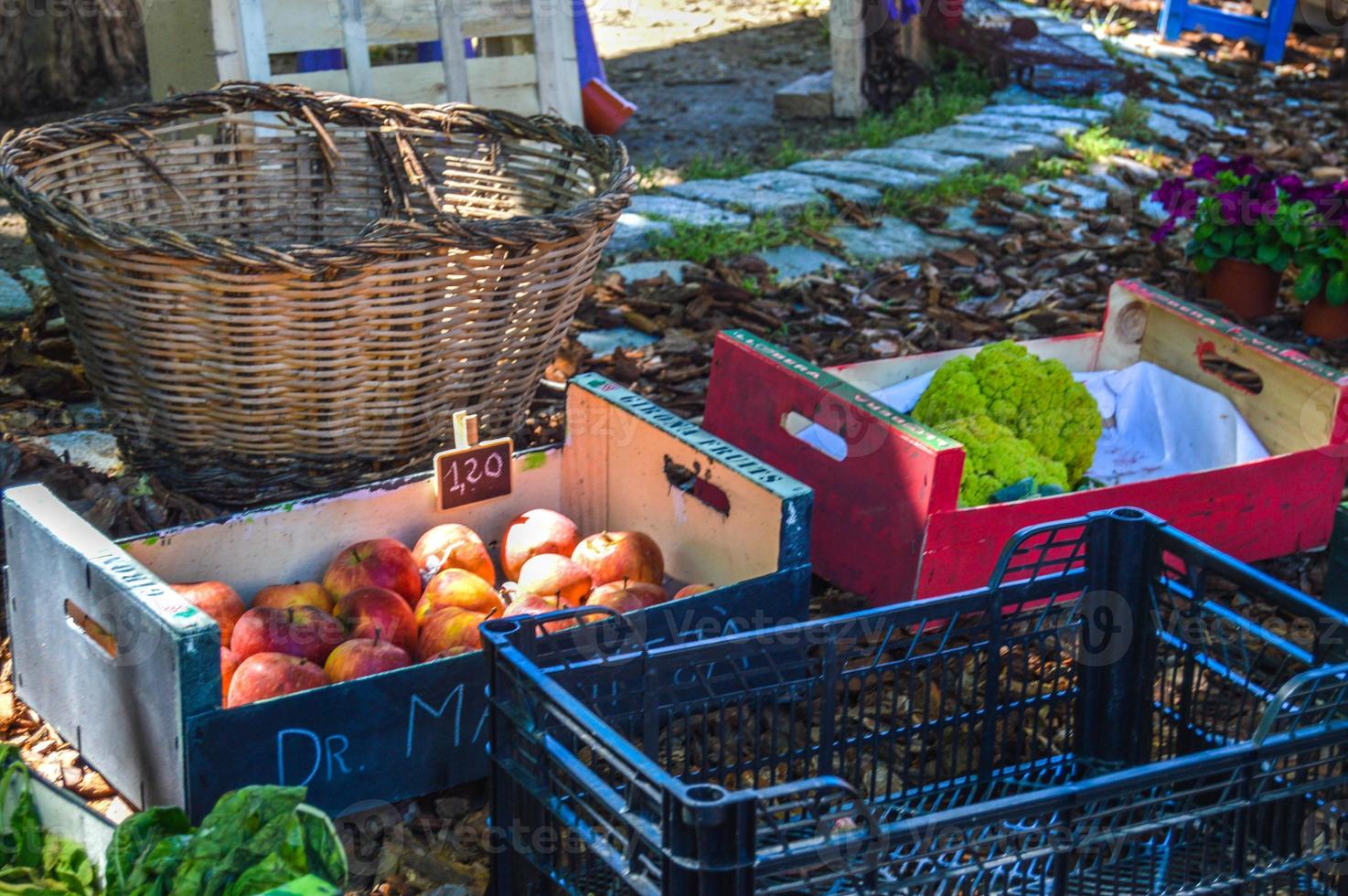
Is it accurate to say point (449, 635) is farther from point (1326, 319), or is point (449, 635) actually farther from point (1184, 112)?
point (1184, 112)

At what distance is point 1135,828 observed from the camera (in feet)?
5.35

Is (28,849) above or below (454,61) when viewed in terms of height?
below

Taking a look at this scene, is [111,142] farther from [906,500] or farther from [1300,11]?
[1300,11]

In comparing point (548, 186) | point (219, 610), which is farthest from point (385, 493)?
point (548, 186)

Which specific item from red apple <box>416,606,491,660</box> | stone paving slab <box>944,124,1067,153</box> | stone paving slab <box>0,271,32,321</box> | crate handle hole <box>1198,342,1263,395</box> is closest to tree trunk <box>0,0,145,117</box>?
stone paving slab <box>0,271,32,321</box>

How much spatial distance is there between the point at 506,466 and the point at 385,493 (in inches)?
9.3

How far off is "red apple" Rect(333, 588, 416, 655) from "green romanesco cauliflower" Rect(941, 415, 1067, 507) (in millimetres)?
1161

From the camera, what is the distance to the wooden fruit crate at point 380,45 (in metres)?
4.57

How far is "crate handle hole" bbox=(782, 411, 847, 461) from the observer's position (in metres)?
2.94

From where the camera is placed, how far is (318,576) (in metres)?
2.62

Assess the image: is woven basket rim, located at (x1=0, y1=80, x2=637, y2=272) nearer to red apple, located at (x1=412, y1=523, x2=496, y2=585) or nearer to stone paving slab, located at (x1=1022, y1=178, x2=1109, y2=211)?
red apple, located at (x1=412, y1=523, x2=496, y2=585)

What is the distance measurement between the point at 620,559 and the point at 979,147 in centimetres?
425

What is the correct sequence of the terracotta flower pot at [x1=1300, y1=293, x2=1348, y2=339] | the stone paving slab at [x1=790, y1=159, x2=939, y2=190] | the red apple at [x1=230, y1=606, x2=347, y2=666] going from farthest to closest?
the stone paving slab at [x1=790, y1=159, x2=939, y2=190] < the terracotta flower pot at [x1=1300, y1=293, x2=1348, y2=339] < the red apple at [x1=230, y1=606, x2=347, y2=666]

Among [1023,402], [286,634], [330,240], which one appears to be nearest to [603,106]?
[330,240]
